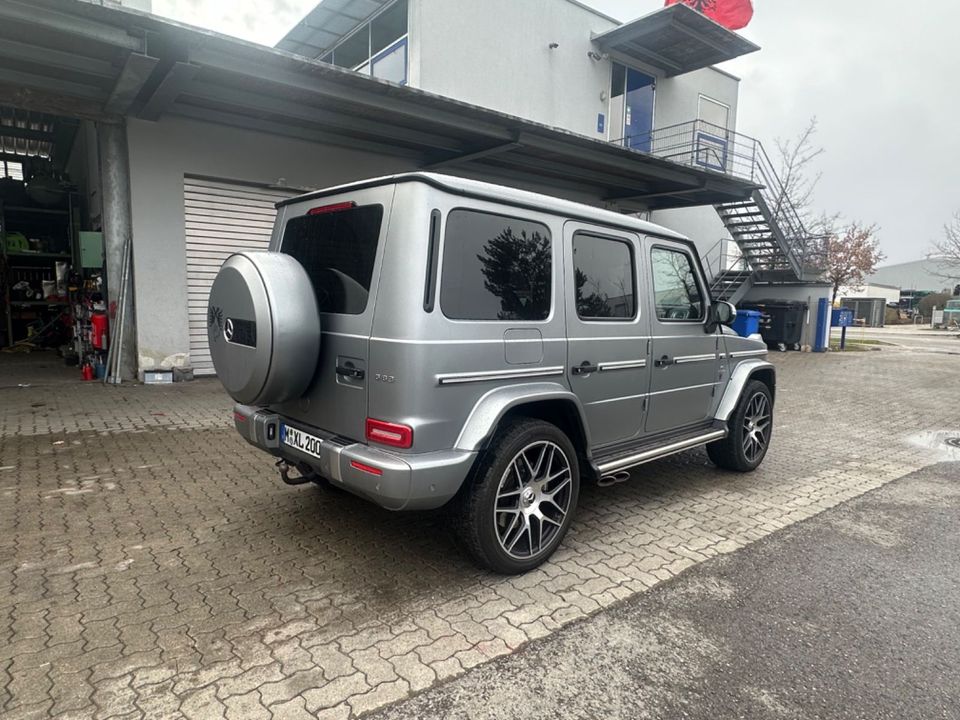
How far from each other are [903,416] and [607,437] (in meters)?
7.39

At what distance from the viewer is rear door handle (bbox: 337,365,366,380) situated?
9.77 ft

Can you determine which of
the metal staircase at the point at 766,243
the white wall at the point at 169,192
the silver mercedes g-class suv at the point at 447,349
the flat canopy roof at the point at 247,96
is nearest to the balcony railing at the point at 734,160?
the metal staircase at the point at 766,243

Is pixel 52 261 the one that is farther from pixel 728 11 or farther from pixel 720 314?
pixel 728 11

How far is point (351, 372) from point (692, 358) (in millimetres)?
2837

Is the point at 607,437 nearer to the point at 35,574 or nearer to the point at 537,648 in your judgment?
the point at 537,648

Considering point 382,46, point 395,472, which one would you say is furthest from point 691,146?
point 395,472

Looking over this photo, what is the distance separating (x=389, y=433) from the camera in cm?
285

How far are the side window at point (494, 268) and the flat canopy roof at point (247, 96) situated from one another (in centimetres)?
514

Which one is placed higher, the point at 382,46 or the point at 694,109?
the point at 694,109

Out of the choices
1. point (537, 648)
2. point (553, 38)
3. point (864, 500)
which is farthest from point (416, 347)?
point (553, 38)

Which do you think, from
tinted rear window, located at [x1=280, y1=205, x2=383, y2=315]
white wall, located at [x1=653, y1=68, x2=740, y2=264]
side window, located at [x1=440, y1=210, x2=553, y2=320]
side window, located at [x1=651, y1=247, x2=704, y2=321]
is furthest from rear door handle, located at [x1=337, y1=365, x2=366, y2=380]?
white wall, located at [x1=653, y1=68, x2=740, y2=264]

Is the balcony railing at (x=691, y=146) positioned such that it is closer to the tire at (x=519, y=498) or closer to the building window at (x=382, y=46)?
the building window at (x=382, y=46)

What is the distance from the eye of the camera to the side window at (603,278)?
3691 mm

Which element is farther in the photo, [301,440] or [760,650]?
[301,440]
